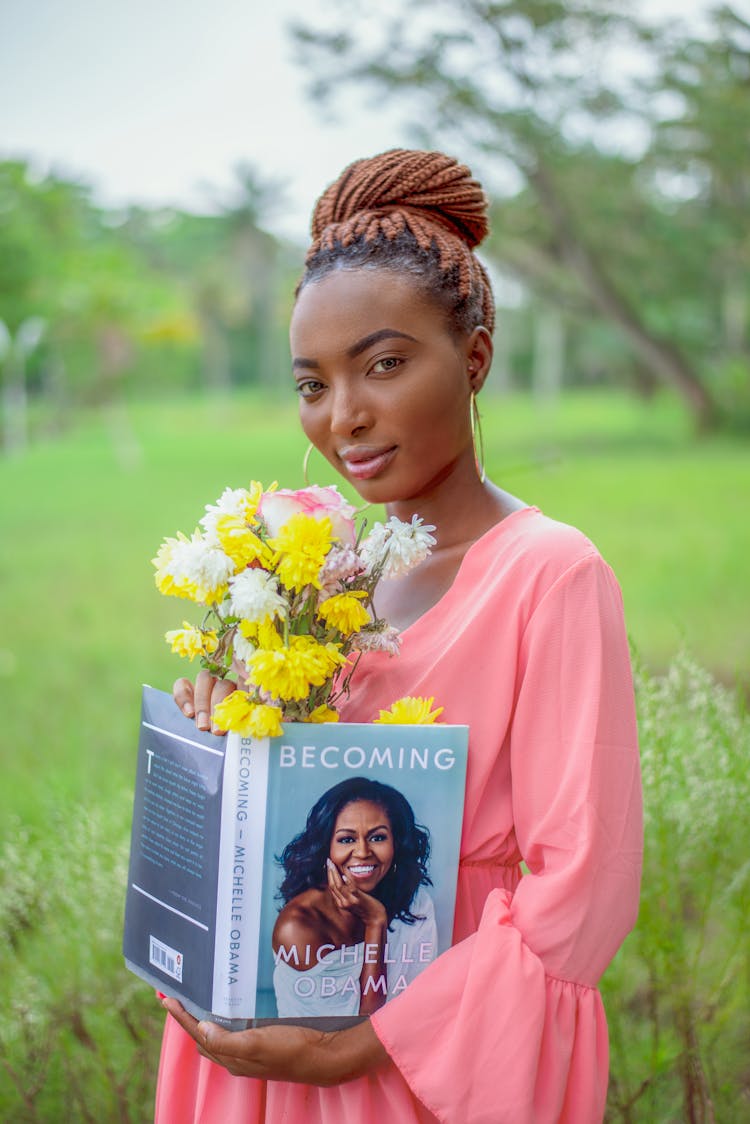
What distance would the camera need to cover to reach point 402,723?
1243 millimetres

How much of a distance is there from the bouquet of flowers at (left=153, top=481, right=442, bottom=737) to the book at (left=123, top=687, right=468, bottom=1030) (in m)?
0.05

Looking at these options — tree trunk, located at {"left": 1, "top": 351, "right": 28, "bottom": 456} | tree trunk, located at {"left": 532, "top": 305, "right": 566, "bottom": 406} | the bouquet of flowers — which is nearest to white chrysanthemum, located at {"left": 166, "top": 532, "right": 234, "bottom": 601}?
the bouquet of flowers

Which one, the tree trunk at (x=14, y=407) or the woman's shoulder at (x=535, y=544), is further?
the tree trunk at (x=14, y=407)

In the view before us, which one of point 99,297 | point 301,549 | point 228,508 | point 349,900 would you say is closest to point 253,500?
point 228,508

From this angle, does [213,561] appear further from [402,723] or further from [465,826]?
[465,826]

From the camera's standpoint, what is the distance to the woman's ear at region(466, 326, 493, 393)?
1.45 meters

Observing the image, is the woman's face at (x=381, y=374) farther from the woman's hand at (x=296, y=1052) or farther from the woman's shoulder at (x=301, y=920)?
the woman's hand at (x=296, y=1052)

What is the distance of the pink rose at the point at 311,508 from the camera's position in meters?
1.24

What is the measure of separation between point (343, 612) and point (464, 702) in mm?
203

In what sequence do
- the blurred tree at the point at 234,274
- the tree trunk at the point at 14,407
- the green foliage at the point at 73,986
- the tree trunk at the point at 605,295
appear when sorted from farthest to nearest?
the blurred tree at the point at 234,274 < the tree trunk at the point at 14,407 < the tree trunk at the point at 605,295 < the green foliage at the point at 73,986

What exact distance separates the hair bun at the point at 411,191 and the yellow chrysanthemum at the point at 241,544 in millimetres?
489

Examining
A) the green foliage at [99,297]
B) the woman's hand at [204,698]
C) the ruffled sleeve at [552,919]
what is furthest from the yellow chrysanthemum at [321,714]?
the green foliage at [99,297]

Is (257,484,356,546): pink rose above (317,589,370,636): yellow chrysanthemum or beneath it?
above

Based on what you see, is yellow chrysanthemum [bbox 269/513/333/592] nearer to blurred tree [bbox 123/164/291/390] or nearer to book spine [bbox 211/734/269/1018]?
book spine [bbox 211/734/269/1018]
